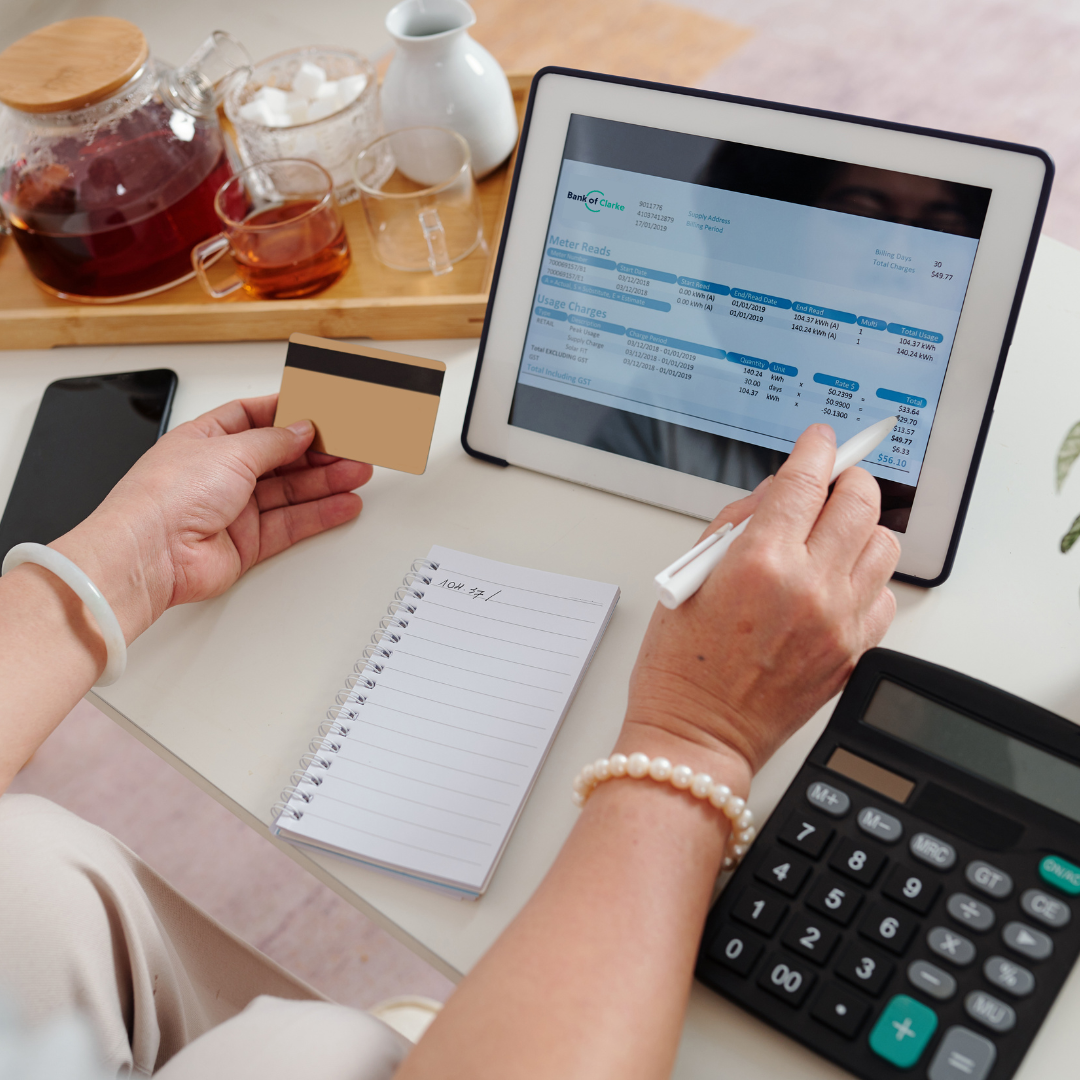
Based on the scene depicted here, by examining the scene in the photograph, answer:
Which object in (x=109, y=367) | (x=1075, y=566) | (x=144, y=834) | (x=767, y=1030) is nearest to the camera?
(x=767, y=1030)

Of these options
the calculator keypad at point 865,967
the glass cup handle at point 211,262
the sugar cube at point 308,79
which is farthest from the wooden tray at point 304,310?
the calculator keypad at point 865,967

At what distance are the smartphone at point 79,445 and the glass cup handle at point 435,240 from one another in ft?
0.90

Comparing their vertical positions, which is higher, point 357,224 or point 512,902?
point 357,224

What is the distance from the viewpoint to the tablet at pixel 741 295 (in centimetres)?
62

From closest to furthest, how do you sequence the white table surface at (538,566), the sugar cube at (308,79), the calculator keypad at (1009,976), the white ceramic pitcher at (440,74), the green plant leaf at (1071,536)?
1. the calculator keypad at (1009,976)
2. the white table surface at (538,566)
3. the green plant leaf at (1071,536)
4. the white ceramic pitcher at (440,74)
5. the sugar cube at (308,79)

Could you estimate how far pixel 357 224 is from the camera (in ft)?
3.29

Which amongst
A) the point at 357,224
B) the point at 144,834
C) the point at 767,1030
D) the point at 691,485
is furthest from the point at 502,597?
the point at 144,834

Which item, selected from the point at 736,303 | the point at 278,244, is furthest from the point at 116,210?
the point at 736,303

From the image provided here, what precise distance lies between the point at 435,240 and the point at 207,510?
0.37 metres

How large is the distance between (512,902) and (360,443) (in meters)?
0.37

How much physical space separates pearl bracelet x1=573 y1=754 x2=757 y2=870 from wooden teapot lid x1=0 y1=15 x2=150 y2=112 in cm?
76

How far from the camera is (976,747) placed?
511mm

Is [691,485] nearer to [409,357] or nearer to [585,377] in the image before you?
[585,377]

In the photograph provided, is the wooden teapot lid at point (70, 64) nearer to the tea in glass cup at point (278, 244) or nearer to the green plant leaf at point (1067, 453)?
the tea in glass cup at point (278, 244)
